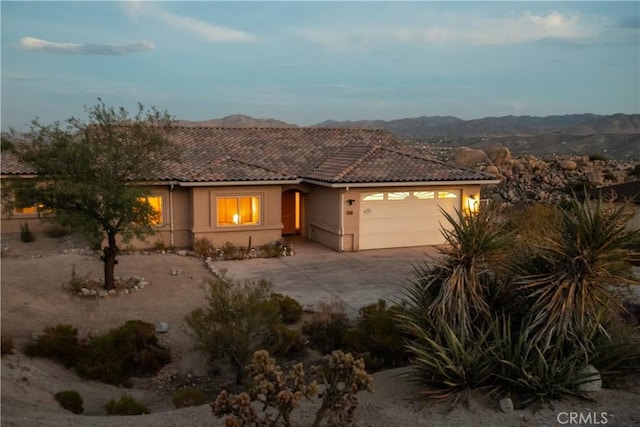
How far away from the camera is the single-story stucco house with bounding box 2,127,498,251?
20422 millimetres

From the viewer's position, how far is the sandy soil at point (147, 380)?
23.3ft

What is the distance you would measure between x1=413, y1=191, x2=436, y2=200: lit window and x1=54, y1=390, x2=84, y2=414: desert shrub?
1505cm

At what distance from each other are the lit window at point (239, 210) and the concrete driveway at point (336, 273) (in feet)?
6.35

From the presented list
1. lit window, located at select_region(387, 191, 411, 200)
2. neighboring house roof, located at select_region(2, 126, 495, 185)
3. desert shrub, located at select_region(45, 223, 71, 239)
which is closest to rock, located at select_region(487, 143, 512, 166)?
neighboring house roof, located at select_region(2, 126, 495, 185)

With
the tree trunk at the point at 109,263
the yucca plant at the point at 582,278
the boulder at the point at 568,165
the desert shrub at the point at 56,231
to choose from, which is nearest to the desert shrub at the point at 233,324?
the yucca plant at the point at 582,278

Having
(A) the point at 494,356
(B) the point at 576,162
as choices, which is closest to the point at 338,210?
(A) the point at 494,356

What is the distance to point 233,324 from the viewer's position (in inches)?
405

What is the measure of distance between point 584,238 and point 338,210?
13.0 meters

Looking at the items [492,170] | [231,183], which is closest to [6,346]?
[231,183]

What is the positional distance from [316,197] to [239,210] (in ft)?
10.3

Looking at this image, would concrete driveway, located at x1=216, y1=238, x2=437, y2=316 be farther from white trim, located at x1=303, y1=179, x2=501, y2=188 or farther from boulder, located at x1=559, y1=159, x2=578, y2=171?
boulder, located at x1=559, y1=159, x2=578, y2=171

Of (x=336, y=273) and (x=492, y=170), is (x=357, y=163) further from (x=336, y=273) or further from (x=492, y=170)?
(x=492, y=170)

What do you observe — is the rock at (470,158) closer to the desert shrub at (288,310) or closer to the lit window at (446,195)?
the lit window at (446,195)

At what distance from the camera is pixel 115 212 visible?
47.0 ft
